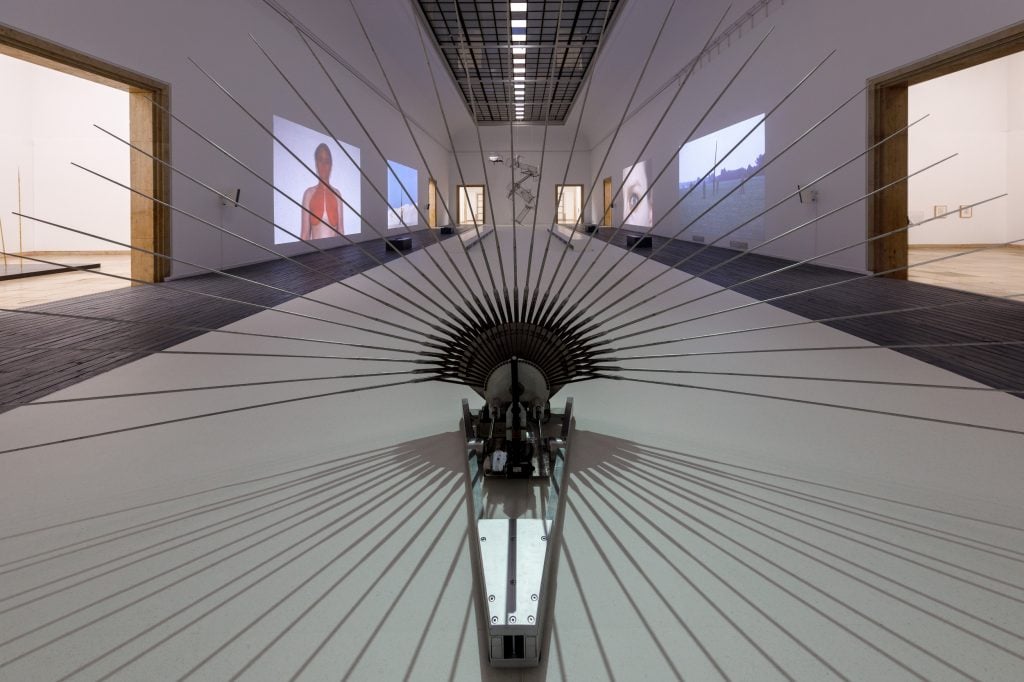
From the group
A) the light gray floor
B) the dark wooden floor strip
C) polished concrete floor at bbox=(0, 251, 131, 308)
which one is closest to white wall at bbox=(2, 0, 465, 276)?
polished concrete floor at bbox=(0, 251, 131, 308)

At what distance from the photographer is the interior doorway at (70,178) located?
25.5ft

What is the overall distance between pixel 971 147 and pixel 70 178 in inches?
663

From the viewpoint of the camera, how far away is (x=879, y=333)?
14.5ft

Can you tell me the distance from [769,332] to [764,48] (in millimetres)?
8683

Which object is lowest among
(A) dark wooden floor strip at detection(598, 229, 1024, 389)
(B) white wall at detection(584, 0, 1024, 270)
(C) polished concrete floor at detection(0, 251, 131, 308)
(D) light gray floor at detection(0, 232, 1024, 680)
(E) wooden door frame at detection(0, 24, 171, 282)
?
(D) light gray floor at detection(0, 232, 1024, 680)

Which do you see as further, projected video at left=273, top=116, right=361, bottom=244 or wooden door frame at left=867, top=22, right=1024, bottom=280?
projected video at left=273, top=116, right=361, bottom=244

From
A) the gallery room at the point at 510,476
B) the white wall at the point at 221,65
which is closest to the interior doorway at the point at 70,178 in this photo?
the white wall at the point at 221,65

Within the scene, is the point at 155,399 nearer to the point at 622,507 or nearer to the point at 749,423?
the point at 622,507

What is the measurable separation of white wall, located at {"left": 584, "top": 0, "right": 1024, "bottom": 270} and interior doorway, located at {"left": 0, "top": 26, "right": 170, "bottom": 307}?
7.43 m

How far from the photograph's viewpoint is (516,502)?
1.61m

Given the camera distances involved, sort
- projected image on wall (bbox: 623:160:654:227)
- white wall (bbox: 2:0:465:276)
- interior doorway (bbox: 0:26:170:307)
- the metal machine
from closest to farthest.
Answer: the metal machine
white wall (bbox: 2:0:465:276)
interior doorway (bbox: 0:26:170:307)
projected image on wall (bbox: 623:160:654:227)

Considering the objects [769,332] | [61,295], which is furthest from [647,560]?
[61,295]

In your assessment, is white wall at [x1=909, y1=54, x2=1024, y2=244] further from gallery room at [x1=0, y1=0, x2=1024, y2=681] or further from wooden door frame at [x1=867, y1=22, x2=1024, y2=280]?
gallery room at [x1=0, y1=0, x2=1024, y2=681]

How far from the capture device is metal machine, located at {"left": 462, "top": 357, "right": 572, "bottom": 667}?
3.55ft
